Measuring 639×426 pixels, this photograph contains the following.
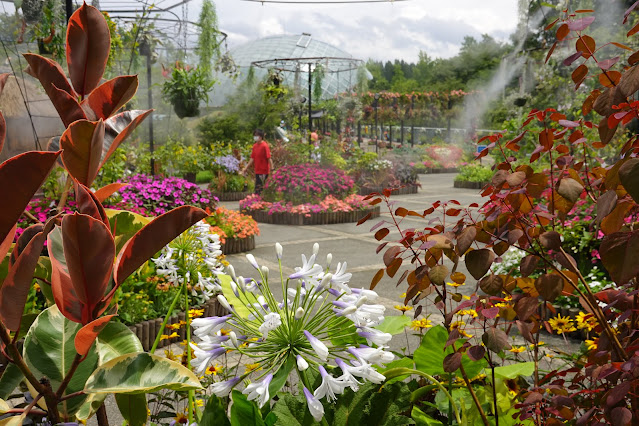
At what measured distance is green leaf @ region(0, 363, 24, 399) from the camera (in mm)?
1187

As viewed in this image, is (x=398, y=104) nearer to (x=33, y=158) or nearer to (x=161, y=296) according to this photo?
(x=161, y=296)

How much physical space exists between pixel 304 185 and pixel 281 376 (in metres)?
11.3

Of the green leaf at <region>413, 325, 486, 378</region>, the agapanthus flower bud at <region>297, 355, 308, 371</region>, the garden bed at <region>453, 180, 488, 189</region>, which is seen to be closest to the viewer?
the agapanthus flower bud at <region>297, 355, 308, 371</region>

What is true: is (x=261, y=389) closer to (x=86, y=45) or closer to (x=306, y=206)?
(x=86, y=45)

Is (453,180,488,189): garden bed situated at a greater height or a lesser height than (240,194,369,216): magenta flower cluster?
lesser

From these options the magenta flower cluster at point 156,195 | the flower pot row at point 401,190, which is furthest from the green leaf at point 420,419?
the flower pot row at point 401,190

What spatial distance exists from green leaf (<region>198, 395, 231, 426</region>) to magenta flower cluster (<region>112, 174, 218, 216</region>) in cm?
520

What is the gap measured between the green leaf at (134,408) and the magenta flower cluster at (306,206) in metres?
10.2

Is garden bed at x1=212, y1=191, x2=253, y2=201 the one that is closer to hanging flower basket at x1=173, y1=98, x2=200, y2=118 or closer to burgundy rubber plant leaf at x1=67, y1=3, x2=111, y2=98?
hanging flower basket at x1=173, y1=98, x2=200, y2=118

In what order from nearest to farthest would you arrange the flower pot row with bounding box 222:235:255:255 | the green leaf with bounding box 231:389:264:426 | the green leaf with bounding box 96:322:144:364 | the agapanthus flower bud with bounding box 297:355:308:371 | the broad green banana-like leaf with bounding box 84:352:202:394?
the broad green banana-like leaf with bounding box 84:352:202:394 < the agapanthus flower bud with bounding box 297:355:308:371 < the green leaf with bounding box 96:322:144:364 < the green leaf with bounding box 231:389:264:426 < the flower pot row with bounding box 222:235:255:255

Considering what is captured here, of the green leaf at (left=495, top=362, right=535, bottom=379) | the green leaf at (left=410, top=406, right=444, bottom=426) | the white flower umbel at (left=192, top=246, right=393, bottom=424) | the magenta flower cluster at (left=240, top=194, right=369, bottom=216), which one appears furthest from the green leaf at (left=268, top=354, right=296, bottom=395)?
the magenta flower cluster at (left=240, top=194, right=369, bottom=216)

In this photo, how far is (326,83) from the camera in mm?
74562

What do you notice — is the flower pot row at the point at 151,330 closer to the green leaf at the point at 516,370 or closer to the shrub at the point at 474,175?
the green leaf at the point at 516,370

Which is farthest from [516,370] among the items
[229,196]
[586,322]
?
[229,196]
